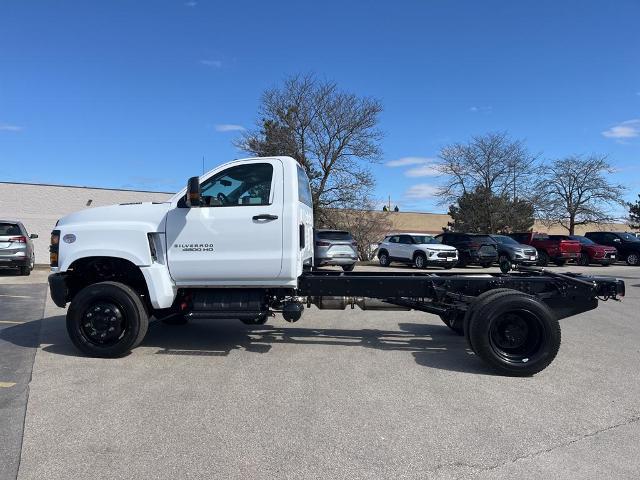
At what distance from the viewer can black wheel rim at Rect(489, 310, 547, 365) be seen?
18.4 ft

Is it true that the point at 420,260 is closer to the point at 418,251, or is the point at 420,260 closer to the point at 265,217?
the point at 418,251

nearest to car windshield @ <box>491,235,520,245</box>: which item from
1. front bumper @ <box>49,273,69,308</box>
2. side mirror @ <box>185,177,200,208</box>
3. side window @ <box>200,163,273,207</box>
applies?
side window @ <box>200,163,273,207</box>

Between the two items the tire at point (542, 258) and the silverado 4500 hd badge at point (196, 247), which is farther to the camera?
the tire at point (542, 258)

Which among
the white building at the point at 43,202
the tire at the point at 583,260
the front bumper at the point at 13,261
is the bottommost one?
the tire at the point at 583,260

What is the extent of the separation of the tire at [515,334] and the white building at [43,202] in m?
25.2

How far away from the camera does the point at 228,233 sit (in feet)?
19.5

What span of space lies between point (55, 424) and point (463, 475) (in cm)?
324

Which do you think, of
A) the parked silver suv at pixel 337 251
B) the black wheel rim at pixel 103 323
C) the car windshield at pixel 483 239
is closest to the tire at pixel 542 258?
the car windshield at pixel 483 239

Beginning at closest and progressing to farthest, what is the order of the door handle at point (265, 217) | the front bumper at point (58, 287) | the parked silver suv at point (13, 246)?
the door handle at point (265, 217)
the front bumper at point (58, 287)
the parked silver suv at point (13, 246)

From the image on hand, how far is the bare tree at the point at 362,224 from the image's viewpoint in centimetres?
3139

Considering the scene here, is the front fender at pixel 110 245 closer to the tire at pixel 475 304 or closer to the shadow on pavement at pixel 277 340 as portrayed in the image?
the shadow on pavement at pixel 277 340

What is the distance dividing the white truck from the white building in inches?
899

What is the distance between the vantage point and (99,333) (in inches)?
236

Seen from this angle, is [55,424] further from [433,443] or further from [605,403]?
[605,403]
